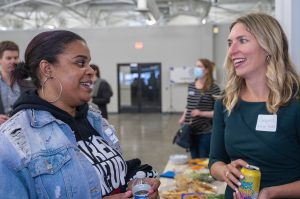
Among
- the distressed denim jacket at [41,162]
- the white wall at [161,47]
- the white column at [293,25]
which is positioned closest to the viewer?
the distressed denim jacket at [41,162]

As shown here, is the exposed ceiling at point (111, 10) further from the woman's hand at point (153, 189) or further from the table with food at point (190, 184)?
the woman's hand at point (153, 189)

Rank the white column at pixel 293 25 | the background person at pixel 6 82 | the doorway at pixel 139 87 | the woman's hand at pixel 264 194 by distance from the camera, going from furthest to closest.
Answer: the doorway at pixel 139 87 → the background person at pixel 6 82 → the white column at pixel 293 25 → the woman's hand at pixel 264 194

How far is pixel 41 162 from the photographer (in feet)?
3.72

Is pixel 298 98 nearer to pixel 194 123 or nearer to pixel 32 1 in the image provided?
pixel 194 123

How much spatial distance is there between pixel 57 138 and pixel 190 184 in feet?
4.78

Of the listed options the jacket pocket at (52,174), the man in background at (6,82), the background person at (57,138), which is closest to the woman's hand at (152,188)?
the background person at (57,138)

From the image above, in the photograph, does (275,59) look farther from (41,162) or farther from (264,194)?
(41,162)

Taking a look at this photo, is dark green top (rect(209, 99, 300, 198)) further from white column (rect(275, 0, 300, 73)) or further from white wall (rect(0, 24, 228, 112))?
white wall (rect(0, 24, 228, 112))

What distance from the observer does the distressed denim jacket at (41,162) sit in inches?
42.4

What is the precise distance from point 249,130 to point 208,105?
2.47 metres

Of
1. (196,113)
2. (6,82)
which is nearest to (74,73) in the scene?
(6,82)

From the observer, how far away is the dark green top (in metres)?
1.41

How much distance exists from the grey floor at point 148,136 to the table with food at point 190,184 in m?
2.43

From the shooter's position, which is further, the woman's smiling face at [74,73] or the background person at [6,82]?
the background person at [6,82]
